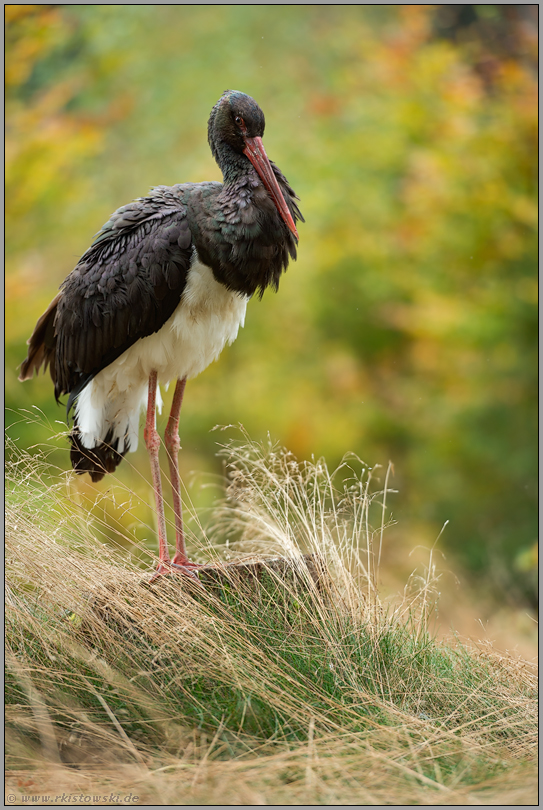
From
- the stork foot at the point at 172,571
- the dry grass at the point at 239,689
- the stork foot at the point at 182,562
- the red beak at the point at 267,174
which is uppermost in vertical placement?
the red beak at the point at 267,174

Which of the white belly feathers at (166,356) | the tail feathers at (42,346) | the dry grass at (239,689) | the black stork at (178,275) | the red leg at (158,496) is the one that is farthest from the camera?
the tail feathers at (42,346)

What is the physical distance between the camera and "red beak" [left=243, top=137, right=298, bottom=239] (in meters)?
4.12

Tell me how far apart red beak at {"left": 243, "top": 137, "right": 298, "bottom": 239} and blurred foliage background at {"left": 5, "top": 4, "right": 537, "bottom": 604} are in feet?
16.0

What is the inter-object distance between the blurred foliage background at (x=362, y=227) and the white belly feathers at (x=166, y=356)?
3.55 m

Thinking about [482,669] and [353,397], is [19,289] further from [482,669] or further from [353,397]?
[482,669]

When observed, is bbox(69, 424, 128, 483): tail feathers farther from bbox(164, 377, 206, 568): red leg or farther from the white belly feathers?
bbox(164, 377, 206, 568): red leg

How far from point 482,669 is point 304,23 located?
12989 millimetres

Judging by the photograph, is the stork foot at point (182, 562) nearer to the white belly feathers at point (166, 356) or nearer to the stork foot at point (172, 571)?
the stork foot at point (172, 571)

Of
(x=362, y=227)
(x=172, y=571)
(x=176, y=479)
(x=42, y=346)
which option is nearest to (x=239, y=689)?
(x=172, y=571)

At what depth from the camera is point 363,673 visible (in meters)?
3.60

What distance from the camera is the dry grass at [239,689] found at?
10.3 ft

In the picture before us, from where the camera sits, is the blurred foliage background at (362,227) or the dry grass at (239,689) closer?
the dry grass at (239,689)

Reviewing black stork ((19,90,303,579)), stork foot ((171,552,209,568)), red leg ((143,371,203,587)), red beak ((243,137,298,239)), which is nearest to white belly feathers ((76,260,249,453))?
black stork ((19,90,303,579))

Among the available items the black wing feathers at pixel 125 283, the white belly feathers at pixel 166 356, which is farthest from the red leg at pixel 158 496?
the black wing feathers at pixel 125 283
